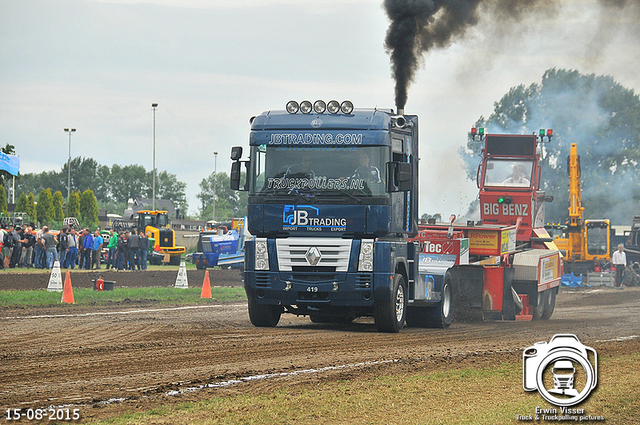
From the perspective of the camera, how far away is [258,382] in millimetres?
9000

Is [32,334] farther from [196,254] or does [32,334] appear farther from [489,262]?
[196,254]

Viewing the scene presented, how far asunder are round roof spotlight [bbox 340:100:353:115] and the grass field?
9.62m

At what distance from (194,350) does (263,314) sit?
361cm

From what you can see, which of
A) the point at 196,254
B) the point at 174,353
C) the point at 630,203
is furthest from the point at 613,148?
the point at 174,353

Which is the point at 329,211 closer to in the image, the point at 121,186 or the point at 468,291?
the point at 468,291

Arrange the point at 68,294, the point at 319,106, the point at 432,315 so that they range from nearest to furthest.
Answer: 1. the point at 319,106
2. the point at 432,315
3. the point at 68,294

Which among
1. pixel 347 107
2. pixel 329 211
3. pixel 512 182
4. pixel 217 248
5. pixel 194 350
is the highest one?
pixel 347 107

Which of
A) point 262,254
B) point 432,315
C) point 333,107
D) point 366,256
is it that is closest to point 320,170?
point 333,107

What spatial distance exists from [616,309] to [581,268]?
1344cm

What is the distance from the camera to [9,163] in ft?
103

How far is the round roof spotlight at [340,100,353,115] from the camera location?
14.2m

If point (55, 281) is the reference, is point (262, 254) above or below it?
above

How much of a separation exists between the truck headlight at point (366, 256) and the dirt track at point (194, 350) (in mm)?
1136

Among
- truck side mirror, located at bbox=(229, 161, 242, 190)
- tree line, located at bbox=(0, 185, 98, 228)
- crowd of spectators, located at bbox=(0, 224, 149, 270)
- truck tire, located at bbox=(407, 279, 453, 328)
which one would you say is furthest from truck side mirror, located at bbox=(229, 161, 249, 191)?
tree line, located at bbox=(0, 185, 98, 228)
